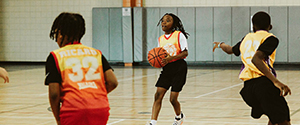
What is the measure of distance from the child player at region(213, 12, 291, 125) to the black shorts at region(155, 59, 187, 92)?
1615 millimetres

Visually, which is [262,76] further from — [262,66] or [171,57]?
[171,57]

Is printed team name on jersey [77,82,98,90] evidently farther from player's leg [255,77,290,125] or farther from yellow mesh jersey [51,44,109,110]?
player's leg [255,77,290,125]

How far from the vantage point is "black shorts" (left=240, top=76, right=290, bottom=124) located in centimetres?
378

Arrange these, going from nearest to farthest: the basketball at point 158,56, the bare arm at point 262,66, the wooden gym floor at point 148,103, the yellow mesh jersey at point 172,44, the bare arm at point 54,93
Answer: the bare arm at point 54,93 < the bare arm at point 262,66 < the basketball at point 158,56 < the yellow mesh jersey at point 172,44 < the wooden gym floor at point 148,103

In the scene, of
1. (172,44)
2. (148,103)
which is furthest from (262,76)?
(148,103)

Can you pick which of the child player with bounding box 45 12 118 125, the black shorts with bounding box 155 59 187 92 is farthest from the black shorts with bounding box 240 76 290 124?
the black shorts with bounding box 155 59 187 92

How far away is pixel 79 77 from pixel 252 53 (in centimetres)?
178

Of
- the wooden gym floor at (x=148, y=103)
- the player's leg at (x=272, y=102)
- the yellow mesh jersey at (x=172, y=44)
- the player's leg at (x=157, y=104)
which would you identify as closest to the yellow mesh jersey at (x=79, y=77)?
the player's leg at (x=272, y=102)

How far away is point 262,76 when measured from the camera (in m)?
3.89

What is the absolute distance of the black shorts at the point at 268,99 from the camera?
3.78m

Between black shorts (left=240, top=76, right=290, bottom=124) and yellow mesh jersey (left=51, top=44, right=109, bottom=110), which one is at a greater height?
yellow mesh jersey (left=51, top=44, right=109, bottom=110)

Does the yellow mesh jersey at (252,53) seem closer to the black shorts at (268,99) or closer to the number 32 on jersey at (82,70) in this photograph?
the black shorts at (268,99)

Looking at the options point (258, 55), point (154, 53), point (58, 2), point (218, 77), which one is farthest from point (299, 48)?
point (258, 55)

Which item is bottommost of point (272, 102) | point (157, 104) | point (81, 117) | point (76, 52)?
point (157, 104)
